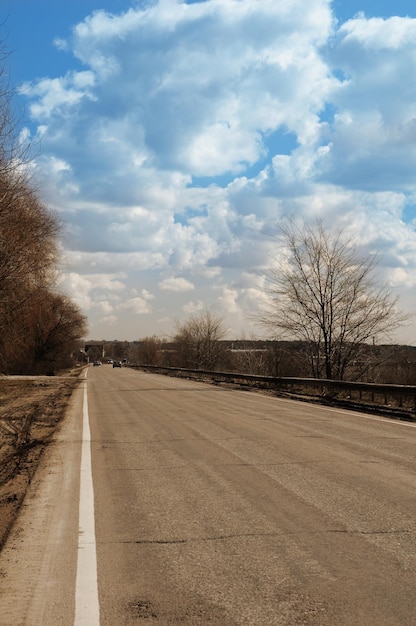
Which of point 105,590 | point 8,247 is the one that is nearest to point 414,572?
point 105,590

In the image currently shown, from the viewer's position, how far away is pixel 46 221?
35.5m

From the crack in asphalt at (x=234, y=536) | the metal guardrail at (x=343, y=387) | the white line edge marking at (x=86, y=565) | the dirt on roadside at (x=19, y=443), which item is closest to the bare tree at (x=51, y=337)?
the metal guardrail at (x=343, y=387)

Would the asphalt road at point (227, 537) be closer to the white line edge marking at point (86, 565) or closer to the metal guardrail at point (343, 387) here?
the white line edge marking at point (86, 565)

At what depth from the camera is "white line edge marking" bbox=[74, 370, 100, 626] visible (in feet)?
13.0

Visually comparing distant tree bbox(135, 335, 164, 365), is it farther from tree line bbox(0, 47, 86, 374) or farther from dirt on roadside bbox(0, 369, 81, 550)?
dirt on roadside bbox(0, 369, 81, 550)

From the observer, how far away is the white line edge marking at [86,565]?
3.95 meters

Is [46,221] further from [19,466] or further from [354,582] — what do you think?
[354,582]

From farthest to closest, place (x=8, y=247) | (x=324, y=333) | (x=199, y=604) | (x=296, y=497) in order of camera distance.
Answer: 1. (x=324, y=333)
2. (x=8, y=247)
3. (x=296, y=497)
4. (x=199, y=604)

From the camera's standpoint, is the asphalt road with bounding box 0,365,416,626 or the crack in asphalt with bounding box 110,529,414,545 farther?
the crack in asphalt with bounding box 110,529,414,545

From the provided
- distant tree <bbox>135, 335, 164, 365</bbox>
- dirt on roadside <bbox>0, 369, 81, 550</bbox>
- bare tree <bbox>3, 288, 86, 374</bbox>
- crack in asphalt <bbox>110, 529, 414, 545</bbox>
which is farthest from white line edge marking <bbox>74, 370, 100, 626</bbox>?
distant tree <bbox>135, 335, 164, 365</bbox>

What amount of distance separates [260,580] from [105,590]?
3.75ft

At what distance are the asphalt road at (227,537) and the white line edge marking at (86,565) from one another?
1.5 inches

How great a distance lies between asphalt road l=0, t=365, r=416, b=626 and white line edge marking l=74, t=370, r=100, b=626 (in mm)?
38

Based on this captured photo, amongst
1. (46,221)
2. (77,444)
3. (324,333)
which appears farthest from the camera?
(46,221)
